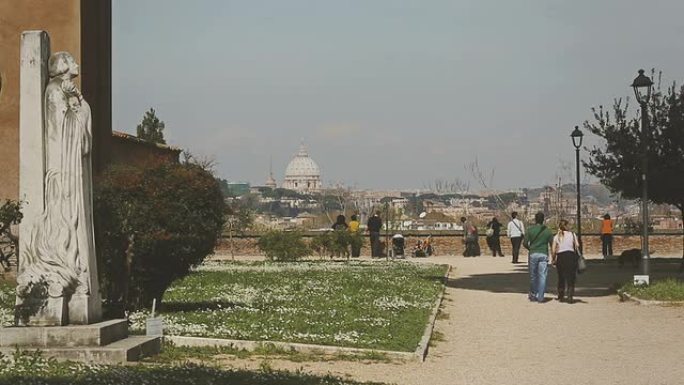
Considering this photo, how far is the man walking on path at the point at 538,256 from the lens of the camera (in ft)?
72.6

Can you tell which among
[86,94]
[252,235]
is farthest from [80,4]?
[252,235]

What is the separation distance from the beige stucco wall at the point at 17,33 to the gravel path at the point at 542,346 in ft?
32.1

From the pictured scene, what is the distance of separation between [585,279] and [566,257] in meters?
7.78

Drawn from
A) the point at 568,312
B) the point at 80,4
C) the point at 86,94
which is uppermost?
the point at 80,4

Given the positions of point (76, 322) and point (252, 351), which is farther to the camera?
point (252, 351)

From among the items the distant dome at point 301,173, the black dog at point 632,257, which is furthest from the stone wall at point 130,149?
the distant dome at point 301,173

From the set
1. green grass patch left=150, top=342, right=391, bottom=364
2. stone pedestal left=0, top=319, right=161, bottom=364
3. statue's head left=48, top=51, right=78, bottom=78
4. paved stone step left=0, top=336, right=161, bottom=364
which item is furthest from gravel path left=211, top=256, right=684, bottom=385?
statue's head left=48, top=51, right=78, bottom=78

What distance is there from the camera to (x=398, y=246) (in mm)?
43594

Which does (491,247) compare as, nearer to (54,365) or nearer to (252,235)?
(252,235)

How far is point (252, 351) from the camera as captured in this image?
12.7 meters

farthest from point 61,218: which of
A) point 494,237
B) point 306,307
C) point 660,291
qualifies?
point 494,237

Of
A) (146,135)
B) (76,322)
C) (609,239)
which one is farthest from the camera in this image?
(146,135)

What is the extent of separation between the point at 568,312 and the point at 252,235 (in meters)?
28.4

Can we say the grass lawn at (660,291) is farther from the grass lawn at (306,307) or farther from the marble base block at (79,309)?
the marble base block at (79,309)
